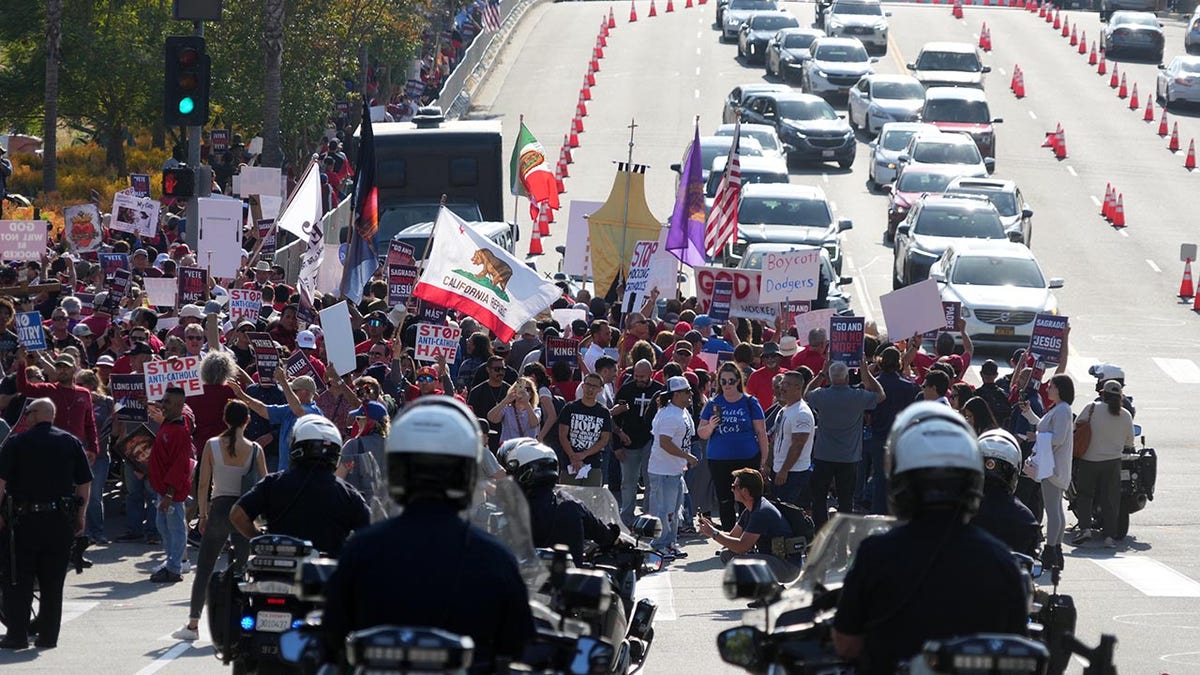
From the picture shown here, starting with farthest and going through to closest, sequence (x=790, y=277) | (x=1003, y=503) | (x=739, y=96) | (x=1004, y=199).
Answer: (x=739, y=96)
(x=1004, y=199)
(x=790, y=277)
(x=1003, y=503)

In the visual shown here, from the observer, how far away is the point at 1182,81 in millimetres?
52281

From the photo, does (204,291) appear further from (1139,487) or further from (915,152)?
(915,152)

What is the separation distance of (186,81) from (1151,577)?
10957 mm

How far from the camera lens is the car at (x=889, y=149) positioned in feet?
135

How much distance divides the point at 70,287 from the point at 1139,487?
11173 millimetres

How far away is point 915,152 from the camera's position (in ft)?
128

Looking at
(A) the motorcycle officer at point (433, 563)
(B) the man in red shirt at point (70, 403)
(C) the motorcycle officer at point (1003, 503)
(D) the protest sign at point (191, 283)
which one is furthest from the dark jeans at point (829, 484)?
(A) the motorcycle officer at point (433, 563)

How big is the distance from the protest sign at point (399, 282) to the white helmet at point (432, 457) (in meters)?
14.5

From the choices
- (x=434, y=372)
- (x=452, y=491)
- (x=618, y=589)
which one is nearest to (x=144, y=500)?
(x=434, y=372)

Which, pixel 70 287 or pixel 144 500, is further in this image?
pixel 70 287

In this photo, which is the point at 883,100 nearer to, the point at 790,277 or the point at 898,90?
the point at 898,90

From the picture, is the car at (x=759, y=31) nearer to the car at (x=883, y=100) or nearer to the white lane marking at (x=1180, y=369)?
the car at (x=883, y=100)

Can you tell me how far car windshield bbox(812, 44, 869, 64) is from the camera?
170 ft

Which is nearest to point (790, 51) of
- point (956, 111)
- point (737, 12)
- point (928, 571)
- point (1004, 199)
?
point (737, 12)
